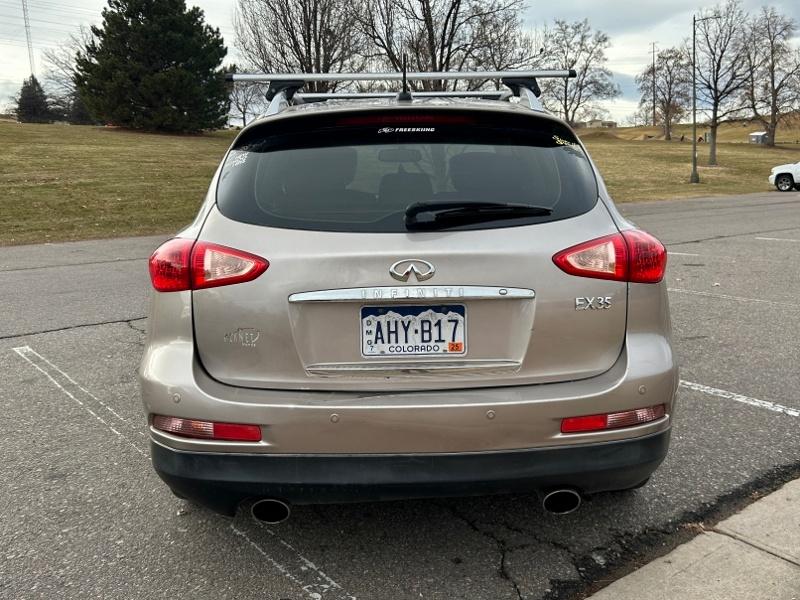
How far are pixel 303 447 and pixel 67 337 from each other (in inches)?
180

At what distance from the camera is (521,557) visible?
2.69m

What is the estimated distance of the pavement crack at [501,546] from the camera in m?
2.53

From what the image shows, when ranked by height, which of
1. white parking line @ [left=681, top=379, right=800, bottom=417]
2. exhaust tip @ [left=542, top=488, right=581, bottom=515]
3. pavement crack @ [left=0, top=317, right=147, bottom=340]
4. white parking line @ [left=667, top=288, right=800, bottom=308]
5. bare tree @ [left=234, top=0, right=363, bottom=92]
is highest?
bare tree @ [left=234, top=0, right=363, bottom=92]

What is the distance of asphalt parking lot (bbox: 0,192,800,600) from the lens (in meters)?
2.56

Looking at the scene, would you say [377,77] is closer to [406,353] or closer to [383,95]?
[383,95]

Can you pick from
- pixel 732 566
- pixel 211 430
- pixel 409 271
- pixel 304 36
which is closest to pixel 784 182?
pixel 304 36

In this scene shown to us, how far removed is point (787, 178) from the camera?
29.3 metres

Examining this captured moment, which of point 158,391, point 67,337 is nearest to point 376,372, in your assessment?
point 158,391

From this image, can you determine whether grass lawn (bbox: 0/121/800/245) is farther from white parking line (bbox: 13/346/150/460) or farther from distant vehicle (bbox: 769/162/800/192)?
white parking line (bbox: 13/346/150/460)

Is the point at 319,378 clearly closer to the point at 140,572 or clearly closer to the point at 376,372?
the point at 376,372

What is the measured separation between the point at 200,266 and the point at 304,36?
1230 inches

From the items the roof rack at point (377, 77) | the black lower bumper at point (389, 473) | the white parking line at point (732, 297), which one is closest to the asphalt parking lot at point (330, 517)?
the black lower bumper at point (389, 473)

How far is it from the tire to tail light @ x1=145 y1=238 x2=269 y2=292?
31.9 meters

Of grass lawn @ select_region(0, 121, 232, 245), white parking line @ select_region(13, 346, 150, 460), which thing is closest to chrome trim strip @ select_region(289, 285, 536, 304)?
white parking line @ select_region(13, 346, 150, 460)
